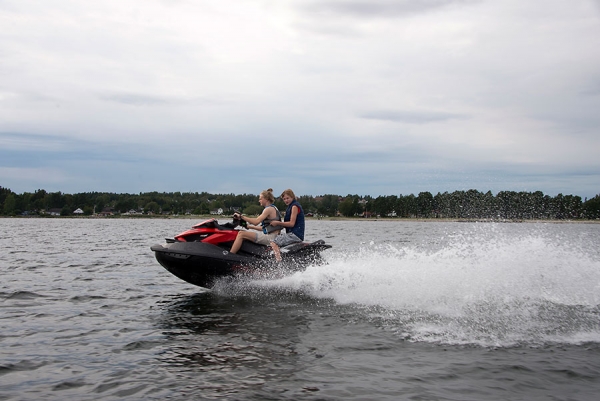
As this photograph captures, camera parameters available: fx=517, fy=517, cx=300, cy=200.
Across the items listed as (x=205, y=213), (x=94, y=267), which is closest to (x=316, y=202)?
(x=205, y=213)

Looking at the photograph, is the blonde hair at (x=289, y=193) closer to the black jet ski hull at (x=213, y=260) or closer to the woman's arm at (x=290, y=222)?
the woman's arm at (x=290, y=222)

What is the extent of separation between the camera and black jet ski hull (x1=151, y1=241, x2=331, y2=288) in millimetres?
10531

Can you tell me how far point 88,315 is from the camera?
29.8 feet

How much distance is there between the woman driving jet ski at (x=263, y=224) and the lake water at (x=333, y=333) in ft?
3.15

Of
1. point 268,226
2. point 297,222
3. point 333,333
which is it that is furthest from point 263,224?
point 333,333

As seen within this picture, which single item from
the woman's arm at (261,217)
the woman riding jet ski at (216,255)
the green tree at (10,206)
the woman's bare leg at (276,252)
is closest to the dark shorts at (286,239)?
the woman riding jet ski at (216,255)

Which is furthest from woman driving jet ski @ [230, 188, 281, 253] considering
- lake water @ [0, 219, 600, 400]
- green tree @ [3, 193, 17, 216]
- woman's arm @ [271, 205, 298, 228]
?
green tree @ [3, 193, 17, 216]

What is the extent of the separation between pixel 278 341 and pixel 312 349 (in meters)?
0.63

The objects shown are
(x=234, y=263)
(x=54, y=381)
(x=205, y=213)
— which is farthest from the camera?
(x=205, y=213)

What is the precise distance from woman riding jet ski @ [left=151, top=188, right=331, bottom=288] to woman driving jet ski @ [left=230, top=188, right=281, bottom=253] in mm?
90

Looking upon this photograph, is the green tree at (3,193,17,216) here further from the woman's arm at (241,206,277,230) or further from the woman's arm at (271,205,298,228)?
the woman's arm at (271,205,298,228)

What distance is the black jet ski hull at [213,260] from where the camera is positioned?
34.6 ft

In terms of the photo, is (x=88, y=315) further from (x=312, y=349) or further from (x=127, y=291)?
(x=312, y=349)

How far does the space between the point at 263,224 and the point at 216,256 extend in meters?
1.37
